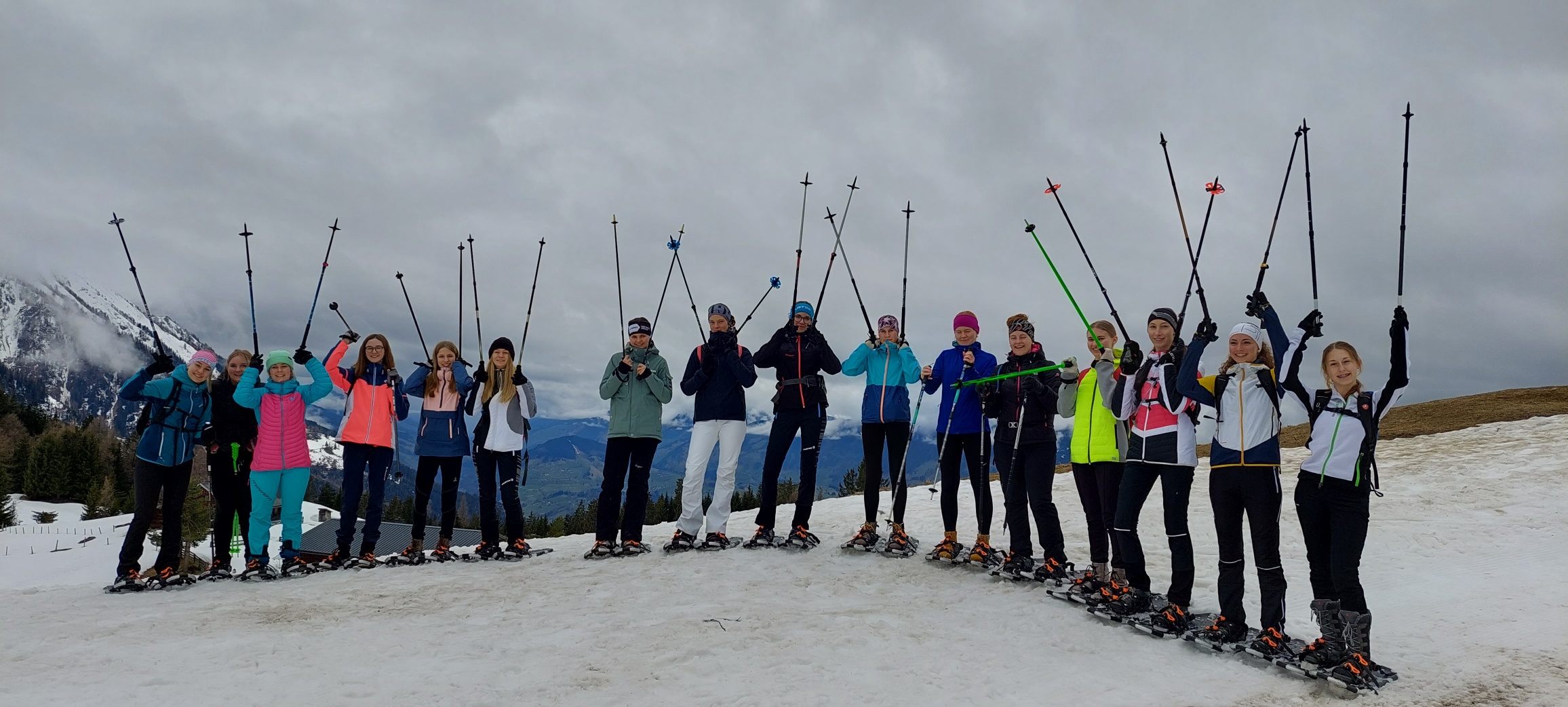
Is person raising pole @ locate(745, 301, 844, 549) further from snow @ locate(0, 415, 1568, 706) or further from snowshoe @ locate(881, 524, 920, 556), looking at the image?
snowshoe @ locate(881, 524, 920, 556)

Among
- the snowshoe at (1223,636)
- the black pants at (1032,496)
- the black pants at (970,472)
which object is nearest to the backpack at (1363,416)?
the snowshoe at (1223,636)

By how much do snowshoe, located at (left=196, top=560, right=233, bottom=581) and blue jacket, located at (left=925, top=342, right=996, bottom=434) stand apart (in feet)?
23.6

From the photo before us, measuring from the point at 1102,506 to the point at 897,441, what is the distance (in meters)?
2.22

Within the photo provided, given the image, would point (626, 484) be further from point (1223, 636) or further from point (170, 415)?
point (1223, 636)

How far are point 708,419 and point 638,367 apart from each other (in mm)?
979

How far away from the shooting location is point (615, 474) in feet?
27.5

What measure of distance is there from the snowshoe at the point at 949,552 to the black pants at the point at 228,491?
7038 millimetres

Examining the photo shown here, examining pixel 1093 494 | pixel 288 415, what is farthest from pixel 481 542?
pixel 1093 494

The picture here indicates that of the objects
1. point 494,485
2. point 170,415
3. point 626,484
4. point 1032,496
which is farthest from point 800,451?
point 170,415

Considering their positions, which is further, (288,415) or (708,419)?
(708,419)

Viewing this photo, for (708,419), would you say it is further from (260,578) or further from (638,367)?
(260,578)

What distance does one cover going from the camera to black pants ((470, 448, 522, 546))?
841 centimetres

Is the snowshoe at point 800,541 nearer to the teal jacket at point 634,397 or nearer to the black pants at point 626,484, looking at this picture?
the black pants at point 626,484

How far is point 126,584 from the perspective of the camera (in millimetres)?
6949
